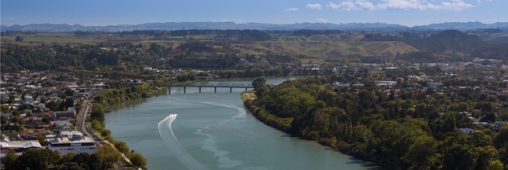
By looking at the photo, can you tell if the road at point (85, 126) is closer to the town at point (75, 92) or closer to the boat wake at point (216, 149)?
the town at point (75, 92)

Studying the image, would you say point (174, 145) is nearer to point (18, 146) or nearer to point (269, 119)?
point (18, 146)

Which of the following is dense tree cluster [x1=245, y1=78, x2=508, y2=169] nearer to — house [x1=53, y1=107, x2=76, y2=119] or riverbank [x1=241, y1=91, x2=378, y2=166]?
riverbank [x1=241, y1=91, x2=378, y2=166]

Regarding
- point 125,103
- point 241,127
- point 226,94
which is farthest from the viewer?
point 226,94

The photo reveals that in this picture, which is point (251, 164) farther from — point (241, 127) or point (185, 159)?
point (241, 127)

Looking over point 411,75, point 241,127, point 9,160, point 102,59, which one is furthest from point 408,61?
point 9,160

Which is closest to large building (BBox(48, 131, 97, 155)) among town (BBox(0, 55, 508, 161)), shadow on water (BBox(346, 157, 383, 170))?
town (BBox(0, 55, 508, 161))

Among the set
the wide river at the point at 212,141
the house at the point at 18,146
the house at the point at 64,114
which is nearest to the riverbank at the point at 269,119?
the wide river at the point at 212,141

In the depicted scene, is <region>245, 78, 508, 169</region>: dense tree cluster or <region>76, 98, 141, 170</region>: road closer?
<region>245, 78, 508, 169</region>: dense tree cluster
